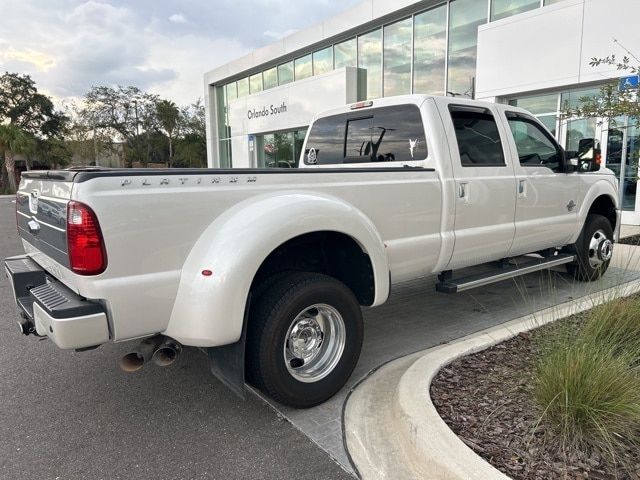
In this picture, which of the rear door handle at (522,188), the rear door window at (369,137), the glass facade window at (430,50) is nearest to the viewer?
the rear door window at (369,137)

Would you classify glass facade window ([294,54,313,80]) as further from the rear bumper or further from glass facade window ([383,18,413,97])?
the rear bumper

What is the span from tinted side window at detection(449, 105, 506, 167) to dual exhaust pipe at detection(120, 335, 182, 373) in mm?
2845

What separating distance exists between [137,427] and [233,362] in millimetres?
798

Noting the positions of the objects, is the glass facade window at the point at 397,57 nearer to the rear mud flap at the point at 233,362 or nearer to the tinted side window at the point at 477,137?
the tinted side window at the point at 477,137

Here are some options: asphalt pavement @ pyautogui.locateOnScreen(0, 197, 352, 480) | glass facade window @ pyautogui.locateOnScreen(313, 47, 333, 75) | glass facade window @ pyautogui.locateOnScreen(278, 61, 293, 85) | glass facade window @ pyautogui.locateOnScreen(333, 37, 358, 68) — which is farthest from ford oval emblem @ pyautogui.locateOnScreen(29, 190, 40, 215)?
glass facade window @ pyautogui.locateOnScreen(278, 61, 293, 85)

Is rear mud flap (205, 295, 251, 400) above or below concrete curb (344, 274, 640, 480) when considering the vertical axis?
above

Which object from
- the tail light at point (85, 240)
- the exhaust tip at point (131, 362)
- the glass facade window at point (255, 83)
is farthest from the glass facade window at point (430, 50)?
the tail light at point (85, 240)

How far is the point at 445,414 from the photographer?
2.78 metres

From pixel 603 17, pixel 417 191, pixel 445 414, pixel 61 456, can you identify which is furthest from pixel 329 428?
pixel 603 17

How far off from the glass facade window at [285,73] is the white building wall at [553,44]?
36.6 feet

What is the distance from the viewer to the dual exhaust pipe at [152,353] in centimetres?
279

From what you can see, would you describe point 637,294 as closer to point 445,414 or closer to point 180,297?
point 445,414

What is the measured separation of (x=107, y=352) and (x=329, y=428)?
229cm

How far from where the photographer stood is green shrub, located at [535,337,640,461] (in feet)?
7.75
